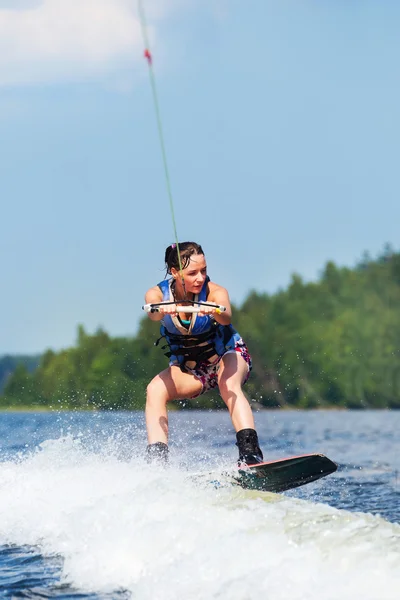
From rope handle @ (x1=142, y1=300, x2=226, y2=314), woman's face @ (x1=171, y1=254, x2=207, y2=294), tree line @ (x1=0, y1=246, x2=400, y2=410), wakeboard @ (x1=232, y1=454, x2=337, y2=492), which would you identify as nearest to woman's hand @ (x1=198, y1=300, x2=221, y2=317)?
rope handle @ (x1=142, y1=300, x2=226, y2=314)

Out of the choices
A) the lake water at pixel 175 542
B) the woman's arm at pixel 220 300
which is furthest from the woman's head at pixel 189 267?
the lake water at pixel 175 542

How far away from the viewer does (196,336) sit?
302 inches

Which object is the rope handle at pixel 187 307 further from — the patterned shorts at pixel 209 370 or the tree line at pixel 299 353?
the tree line at pixel 299 353

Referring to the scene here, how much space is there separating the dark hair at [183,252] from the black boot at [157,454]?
1341 millimetres

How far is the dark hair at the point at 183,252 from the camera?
24.2 feet

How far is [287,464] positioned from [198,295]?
54.9 inches

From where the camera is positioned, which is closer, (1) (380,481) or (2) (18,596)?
(2) (18,596)

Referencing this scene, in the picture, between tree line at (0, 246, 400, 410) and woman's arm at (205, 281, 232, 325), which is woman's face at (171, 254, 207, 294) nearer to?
woman's arm at (205, 281, 232, 325)

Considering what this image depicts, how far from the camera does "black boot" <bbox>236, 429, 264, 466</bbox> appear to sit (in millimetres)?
7434

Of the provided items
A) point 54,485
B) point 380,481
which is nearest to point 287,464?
point 54,485

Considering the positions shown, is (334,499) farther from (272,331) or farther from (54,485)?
(272,331)

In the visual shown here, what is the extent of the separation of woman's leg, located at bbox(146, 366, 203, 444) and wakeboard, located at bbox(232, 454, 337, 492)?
0.79 meters

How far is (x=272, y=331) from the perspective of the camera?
9400 cm

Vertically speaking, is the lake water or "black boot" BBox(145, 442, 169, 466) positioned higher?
"black boot" BBox(145, 442, 169, 466)
